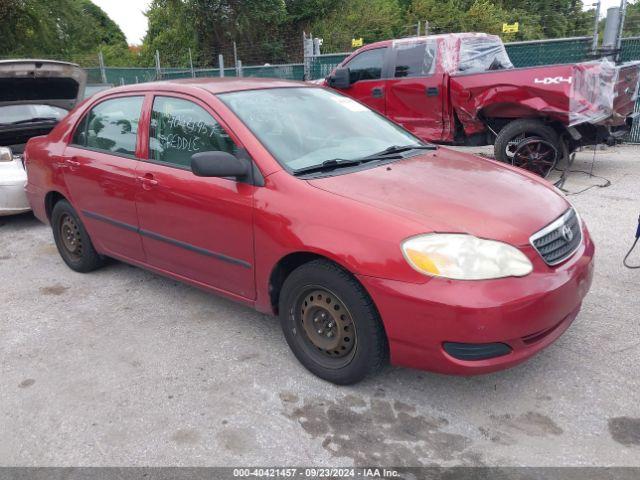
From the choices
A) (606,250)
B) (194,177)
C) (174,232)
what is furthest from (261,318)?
(606,250)

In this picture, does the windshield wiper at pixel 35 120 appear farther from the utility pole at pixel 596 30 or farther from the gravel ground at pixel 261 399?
the utility pole at pixel 596 30

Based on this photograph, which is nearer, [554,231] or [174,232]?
[554,231]

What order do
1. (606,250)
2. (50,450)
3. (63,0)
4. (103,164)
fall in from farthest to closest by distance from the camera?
(63,0), (606,250), (103,164), (50,450)

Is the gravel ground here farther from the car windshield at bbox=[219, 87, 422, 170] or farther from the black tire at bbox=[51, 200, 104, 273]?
the car windshield at bbox=[219, 87, 422, 170]

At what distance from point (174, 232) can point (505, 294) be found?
83.4 inches

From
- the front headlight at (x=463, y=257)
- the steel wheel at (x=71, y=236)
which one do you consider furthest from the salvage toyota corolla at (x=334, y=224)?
the steel wheel at (x=71, y=236)

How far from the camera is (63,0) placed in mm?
21125

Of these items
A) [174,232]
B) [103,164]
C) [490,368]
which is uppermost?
[103,164]

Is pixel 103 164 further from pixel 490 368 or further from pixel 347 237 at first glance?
pixel 490 368

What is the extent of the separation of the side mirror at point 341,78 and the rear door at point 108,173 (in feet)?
16.3

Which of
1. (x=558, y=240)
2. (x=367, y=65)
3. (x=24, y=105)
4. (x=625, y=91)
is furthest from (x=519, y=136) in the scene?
(x=24, y=105)

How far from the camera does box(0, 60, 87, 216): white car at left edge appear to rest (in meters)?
5.82

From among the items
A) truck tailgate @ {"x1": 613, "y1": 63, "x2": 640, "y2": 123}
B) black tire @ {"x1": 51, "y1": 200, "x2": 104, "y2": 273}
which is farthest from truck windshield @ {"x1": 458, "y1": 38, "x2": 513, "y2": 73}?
black tire @ {"x1": 51, "y1": 200, "x2": 104, "y2": 273}

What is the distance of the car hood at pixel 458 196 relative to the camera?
254 cm
